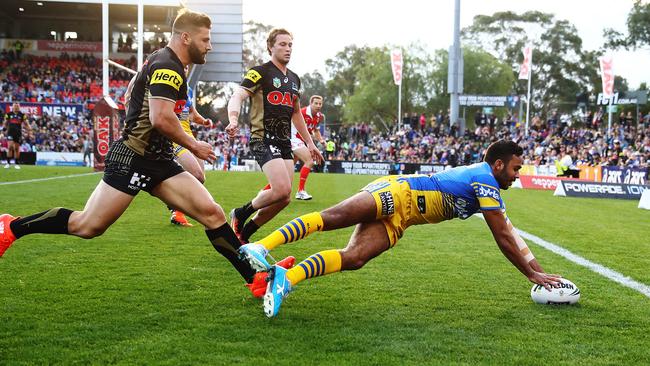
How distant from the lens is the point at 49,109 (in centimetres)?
4003

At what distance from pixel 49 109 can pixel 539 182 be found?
100.0 ft

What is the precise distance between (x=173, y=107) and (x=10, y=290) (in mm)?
1980

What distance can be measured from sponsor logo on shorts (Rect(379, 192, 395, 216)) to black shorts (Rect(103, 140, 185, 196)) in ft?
5.05

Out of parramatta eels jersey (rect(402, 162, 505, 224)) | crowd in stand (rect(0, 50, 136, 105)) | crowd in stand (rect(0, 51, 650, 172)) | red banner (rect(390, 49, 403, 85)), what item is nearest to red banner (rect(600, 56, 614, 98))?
crowd in stand (rect(0, 51, 650, 172))

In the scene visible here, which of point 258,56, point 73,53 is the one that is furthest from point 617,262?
point 258,56

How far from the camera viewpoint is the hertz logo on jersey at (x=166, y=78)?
418 centimetres

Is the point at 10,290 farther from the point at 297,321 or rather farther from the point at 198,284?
the point at 297,321

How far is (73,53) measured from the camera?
47.7m

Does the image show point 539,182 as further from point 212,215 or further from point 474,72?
point 474,72

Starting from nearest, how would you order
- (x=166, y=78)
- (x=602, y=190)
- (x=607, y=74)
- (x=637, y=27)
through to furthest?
(x=166, y=78)
(x=602, y=190)
(x=607, y=74)
(x=637, y=27)

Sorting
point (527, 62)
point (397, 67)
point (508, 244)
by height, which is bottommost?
point (508, 244)

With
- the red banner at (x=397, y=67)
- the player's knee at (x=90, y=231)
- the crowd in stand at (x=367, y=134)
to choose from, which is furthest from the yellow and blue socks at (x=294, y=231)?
the red banner at (x=397, y=67)

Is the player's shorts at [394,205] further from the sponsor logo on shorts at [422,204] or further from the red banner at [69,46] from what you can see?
the red banner at [69,46]

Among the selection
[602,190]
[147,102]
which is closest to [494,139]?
[602,190]
